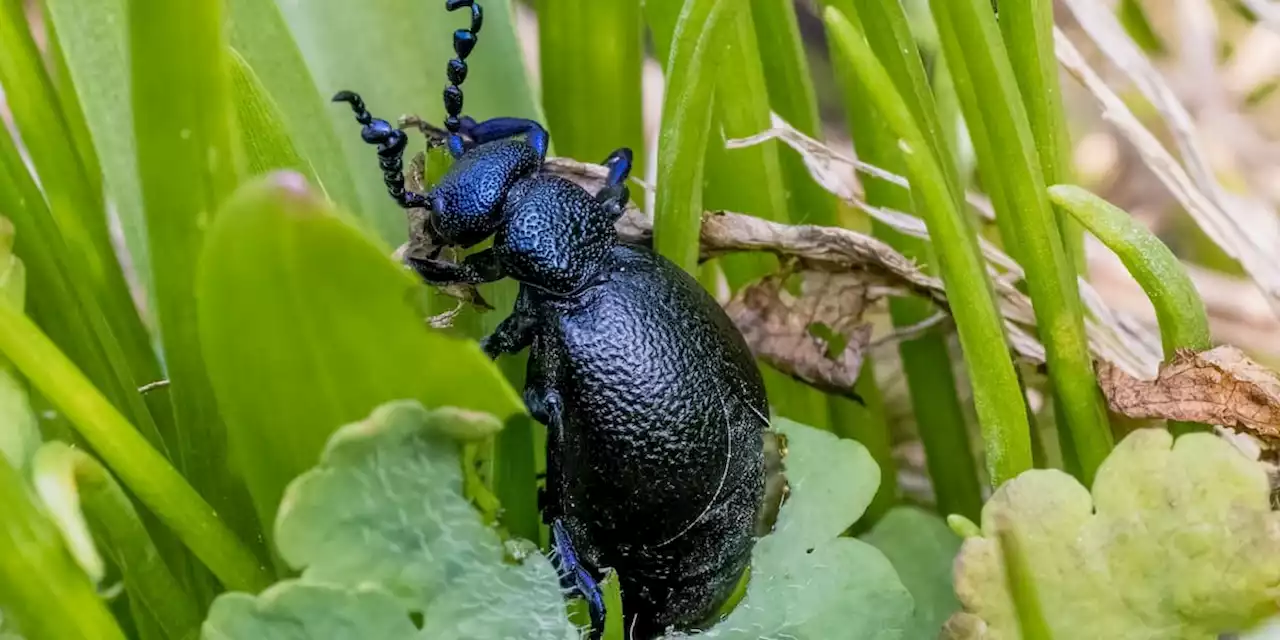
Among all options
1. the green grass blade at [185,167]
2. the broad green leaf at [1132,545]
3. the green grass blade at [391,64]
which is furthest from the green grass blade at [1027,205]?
the green grass blade at [185,167]

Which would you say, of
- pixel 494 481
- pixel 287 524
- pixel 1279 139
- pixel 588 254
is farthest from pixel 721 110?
pixel 1279 139

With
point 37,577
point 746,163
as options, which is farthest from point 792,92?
point 37,577

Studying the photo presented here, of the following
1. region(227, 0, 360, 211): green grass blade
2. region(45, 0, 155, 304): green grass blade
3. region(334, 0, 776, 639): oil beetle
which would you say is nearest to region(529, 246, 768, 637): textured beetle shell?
region(334, 0, 776, 639): oil beetle

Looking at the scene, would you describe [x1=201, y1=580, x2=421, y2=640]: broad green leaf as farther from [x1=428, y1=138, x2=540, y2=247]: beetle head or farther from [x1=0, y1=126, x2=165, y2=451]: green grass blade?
[x1=428, y1=138, x2=540, y2=247]: beetle head

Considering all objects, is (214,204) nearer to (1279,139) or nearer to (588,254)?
(588,254)

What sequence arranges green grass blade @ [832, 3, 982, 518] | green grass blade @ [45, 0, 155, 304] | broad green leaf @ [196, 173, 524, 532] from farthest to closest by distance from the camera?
green grass blade @ [832, 3, 982, 518], green grass blade @ [45, 0, 155, 304], broad green leaf @ [196, 173, 524, 532]

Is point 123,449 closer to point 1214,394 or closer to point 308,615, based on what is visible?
point 308,615

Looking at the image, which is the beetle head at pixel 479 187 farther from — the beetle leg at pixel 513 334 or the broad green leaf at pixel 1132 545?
the broad green leaf at pixel 1132 545
